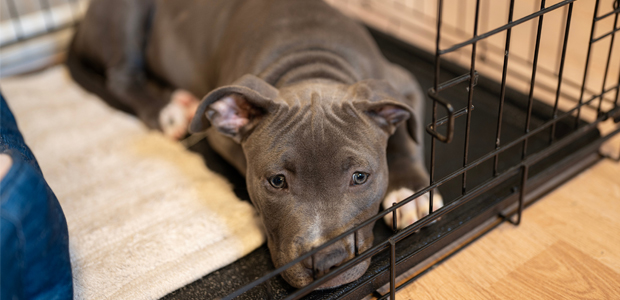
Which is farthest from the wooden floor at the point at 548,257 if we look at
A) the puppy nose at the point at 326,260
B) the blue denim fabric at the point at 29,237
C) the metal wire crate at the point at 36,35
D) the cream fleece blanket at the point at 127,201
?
the metal wire crate at the point at 36,35

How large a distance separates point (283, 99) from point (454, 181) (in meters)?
0.86

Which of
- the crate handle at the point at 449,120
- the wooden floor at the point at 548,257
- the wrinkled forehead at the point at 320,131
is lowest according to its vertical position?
the wooden floor at the point at 548,257

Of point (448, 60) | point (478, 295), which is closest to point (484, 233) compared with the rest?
point (478, 295)

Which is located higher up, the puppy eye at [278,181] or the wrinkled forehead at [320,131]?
the wrinkled forehead at [320,131]

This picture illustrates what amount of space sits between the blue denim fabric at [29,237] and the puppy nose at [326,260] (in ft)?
2.32

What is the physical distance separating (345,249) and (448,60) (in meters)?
1.84

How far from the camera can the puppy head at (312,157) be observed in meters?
1.65

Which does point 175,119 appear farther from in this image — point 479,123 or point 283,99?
point 479,123

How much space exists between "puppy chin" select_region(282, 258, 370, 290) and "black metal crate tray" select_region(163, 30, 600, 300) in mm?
32

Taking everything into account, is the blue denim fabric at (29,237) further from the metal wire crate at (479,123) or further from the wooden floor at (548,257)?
the wooden floor at (548,257)

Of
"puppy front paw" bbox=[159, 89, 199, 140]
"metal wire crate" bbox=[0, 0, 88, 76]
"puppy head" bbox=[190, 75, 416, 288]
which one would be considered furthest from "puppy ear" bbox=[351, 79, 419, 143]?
"metal wire crate" bbox=[0, 0, 88, 76]

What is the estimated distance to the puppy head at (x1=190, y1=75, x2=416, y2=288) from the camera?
1.65 meters

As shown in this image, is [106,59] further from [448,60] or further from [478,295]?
[478,295]

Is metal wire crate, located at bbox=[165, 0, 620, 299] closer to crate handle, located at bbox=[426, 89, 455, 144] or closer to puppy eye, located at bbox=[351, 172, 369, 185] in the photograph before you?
crate handle, located at bbox=[426, 89, 455, 144]
